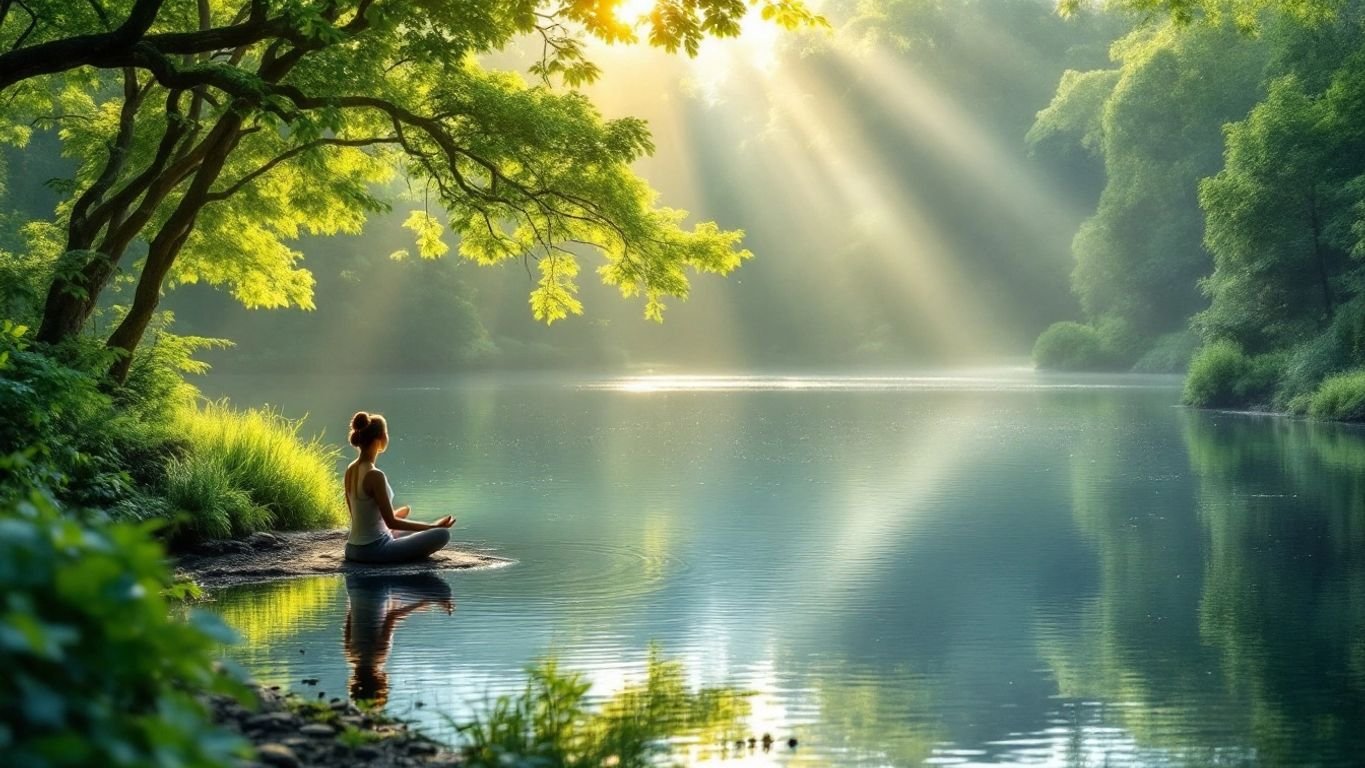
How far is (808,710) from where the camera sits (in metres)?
7.98

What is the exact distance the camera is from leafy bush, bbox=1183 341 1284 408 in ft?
124

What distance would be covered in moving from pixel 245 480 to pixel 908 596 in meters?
6.97

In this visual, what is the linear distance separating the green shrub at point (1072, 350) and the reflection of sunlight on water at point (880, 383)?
2018 millimetres

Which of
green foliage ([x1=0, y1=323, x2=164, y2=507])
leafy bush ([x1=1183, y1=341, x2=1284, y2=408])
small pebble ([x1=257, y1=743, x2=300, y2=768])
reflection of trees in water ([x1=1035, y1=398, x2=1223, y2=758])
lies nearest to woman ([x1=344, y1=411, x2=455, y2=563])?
green foliage ([x1=0, y1=323, x2=164, y2=507])

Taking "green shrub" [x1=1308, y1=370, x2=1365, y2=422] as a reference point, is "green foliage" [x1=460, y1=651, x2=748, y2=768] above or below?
below

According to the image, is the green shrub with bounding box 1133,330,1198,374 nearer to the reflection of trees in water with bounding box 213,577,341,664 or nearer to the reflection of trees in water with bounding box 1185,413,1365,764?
the reflection of trees in water with bounding box 1185,413,1365,764

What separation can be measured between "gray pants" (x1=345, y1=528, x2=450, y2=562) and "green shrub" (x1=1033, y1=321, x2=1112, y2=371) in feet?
178

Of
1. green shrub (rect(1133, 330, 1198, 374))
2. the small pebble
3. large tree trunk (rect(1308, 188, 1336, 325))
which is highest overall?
green shrub (rect(1133, 330, 1198, 374))

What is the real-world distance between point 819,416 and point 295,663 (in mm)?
26770

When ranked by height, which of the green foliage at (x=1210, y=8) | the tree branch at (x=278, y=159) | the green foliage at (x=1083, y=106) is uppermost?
the green foliage at (x=1083, y=106)

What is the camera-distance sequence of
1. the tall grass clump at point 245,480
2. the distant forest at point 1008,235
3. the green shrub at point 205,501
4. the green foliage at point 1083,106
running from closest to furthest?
the green shrub at point 205,501 → the tall grass clump at point 245,480 → the distant forest at point 1008,235 → the green foliage at point 1083,106

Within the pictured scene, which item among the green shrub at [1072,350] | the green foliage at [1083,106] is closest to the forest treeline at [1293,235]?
the green shrub at [1072,350]

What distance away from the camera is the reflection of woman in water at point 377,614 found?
27.6 ft

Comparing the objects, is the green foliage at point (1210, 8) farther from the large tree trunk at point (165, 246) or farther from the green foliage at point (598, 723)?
the green foliage at point (598, 723)
